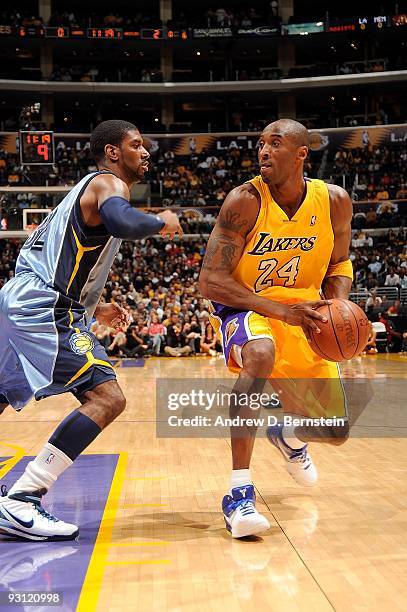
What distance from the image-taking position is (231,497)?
130 inches

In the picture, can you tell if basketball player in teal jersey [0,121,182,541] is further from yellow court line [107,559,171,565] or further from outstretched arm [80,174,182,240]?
yellow court line [107,559,171,565]

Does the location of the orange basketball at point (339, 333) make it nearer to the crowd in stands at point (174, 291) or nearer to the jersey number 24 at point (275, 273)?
the jersey number 24 at point (275, 273)

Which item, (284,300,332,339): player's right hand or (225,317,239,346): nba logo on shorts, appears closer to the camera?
(284,300,332,339): player's right hand

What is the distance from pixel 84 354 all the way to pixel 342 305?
1283 millimetres

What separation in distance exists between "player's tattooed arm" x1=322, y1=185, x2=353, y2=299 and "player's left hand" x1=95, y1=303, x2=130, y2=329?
3.81ft

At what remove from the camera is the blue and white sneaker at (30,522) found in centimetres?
311

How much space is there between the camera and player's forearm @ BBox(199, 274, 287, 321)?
354cm

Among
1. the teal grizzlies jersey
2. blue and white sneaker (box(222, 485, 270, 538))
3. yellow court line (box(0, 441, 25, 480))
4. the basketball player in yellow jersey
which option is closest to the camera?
blue and white sneaker (box(222, 485, 270, 538))

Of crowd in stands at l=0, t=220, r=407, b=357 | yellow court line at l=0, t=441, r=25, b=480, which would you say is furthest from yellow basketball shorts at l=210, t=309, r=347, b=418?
crowd in stands at l=0, t=220, r=407, b=357

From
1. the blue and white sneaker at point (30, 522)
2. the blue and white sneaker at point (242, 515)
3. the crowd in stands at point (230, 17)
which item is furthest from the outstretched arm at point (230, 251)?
the crowd in stands at point (230, 17)

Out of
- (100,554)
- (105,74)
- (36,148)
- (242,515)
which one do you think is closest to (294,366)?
(242,515)

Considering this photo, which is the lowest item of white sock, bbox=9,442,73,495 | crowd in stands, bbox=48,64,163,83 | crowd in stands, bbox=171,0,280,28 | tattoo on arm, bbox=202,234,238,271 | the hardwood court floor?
the hardwood court floor

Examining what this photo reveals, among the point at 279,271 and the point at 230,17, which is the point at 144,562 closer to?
the point at 279,271

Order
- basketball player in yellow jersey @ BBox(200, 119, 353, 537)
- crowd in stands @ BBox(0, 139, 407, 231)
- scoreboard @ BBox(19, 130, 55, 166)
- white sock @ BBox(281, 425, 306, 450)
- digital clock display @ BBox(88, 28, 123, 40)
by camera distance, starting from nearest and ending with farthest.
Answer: basketball player in yellow jersey @ BBox(200, 119, 353, 537)
white sock @ BBox(281, 425, 306, 450)
scoreboard @ BBox(19, 130, 55, 166)
crowd in stands @ BBox(0, 139, 407, 231)
digital clock display @ BBox(88, 28, 123, 40)
